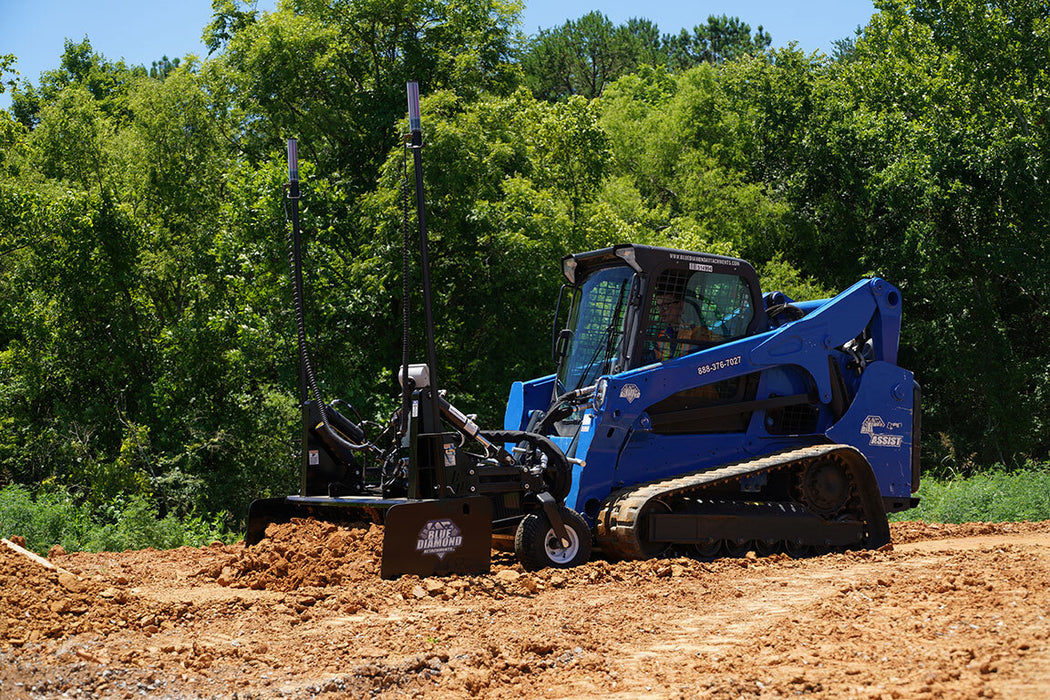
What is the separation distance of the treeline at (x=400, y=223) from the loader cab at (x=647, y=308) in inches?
390

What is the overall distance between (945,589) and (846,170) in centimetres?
2280

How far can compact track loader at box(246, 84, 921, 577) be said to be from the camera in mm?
8758

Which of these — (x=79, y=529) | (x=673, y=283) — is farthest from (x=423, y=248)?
(x=79, y=529)

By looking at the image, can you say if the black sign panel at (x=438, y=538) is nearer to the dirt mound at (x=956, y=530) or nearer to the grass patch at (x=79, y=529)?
the dirt mound at (x=956, y=530)

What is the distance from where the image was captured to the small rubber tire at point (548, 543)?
879 centimetres

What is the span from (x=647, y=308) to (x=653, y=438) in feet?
3.89

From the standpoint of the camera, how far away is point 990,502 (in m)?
14.9

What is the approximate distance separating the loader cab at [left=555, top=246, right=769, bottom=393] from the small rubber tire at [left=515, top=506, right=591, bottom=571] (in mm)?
1618

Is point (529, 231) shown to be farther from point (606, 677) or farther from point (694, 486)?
point (606, 677)

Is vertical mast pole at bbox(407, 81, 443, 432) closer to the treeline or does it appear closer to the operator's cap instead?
the operator's cap

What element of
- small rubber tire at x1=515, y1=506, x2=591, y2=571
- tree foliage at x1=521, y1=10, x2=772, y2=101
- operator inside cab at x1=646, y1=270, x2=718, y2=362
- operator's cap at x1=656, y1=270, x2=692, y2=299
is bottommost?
small rubber tire at x1=515, y1=506, x2=591, y2=571

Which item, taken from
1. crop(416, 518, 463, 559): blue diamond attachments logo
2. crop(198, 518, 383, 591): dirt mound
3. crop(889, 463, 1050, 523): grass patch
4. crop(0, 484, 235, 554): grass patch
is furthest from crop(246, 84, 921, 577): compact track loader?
crop(0, 484, 235, 554): grass patch

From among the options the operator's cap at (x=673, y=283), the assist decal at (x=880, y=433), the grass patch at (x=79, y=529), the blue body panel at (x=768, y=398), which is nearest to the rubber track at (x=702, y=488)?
the blue body panel at (x=768, y=398)

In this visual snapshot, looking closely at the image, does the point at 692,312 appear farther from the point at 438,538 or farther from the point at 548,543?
the point at 438,538
